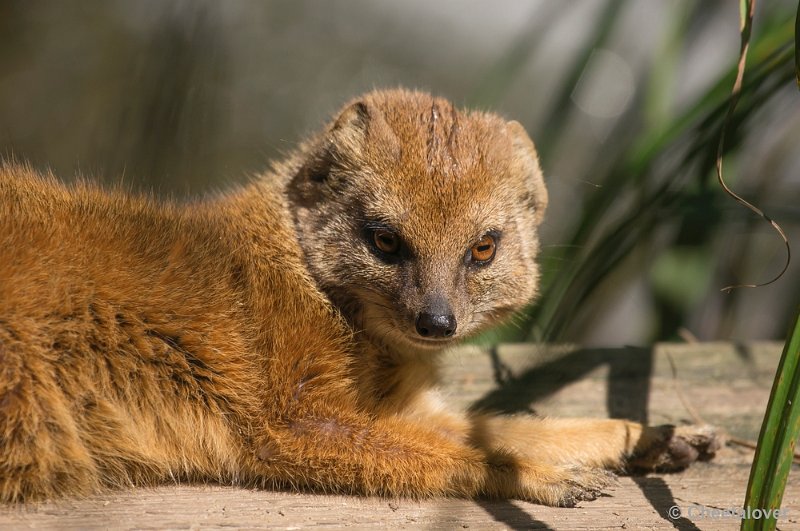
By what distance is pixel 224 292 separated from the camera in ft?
8.87

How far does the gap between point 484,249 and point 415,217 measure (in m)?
0.33

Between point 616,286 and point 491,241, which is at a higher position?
point 491,241

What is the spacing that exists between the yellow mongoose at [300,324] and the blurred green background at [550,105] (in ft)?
1.28

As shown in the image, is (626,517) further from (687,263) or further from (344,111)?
(687,263)

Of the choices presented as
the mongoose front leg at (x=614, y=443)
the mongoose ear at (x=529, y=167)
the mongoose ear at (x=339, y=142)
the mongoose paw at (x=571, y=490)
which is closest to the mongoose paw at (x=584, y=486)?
the mongoose paw at (x=571, y=490)

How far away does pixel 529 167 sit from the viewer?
3256 mm

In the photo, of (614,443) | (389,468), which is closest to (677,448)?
(614,443)

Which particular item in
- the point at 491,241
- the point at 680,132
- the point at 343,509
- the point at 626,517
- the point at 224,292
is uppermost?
the point at 680,132

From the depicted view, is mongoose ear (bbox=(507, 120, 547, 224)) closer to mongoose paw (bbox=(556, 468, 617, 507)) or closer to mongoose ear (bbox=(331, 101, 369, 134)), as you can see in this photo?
mongoose ear (bbox=(331, 101, 369, 134))

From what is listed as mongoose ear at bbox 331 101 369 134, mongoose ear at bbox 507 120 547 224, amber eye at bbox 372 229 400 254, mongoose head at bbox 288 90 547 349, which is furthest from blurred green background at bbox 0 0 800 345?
amber eye at bbox 372 229 400 254

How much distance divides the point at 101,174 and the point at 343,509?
62.3 inches

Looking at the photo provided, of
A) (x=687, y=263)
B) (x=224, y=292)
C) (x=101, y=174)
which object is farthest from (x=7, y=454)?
(x=687, y=263)

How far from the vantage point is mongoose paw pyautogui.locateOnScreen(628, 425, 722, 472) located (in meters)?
2.98

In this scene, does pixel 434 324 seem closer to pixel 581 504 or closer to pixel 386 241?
pixel 386 241
